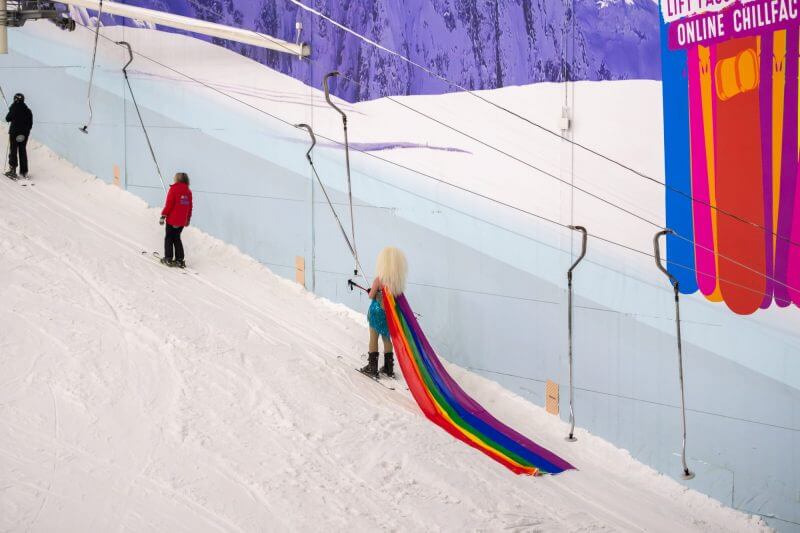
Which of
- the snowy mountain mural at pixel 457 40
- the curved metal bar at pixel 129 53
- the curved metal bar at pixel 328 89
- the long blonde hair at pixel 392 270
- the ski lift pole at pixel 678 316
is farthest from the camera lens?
the curved metal bar at pixel 129 53

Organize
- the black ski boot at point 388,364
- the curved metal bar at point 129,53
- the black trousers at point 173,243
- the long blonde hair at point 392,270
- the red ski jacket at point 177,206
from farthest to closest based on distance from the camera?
the curved metal bar at point 129,53, the black trousers at point 173,243, the red ski jacket at point 177,206, the black ski boot at point 388,364, the long blonde hair at point 392,270

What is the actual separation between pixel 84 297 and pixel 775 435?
5375 mm

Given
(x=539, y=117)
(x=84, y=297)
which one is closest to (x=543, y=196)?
(x=539, y=117)

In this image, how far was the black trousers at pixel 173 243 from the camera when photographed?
29.5 ft

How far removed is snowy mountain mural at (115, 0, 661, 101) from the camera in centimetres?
669

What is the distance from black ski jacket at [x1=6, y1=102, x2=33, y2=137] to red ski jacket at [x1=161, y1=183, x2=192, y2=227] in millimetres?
2173

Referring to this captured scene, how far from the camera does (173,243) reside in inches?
357

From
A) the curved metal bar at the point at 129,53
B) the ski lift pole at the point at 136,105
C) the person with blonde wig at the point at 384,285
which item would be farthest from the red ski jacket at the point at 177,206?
the person with blonde wig at the point at 384,285

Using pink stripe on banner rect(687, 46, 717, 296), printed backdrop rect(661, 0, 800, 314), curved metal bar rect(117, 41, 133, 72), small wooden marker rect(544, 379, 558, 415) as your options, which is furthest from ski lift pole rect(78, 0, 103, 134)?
pink stripe on banner rect(687, 46, 717, 296)

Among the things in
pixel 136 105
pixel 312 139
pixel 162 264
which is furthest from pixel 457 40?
pixel 136 105

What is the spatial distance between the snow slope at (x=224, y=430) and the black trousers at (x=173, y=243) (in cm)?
24

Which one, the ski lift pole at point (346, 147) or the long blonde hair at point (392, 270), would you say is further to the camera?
the ski lift pole at point (346, 147)

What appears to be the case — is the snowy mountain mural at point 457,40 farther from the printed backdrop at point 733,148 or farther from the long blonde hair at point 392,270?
the long blonde hair at point 392,270

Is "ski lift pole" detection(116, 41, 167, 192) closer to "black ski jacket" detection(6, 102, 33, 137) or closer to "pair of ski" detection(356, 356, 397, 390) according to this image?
"black ski jacket" detection(6, 102, 33, 137)
